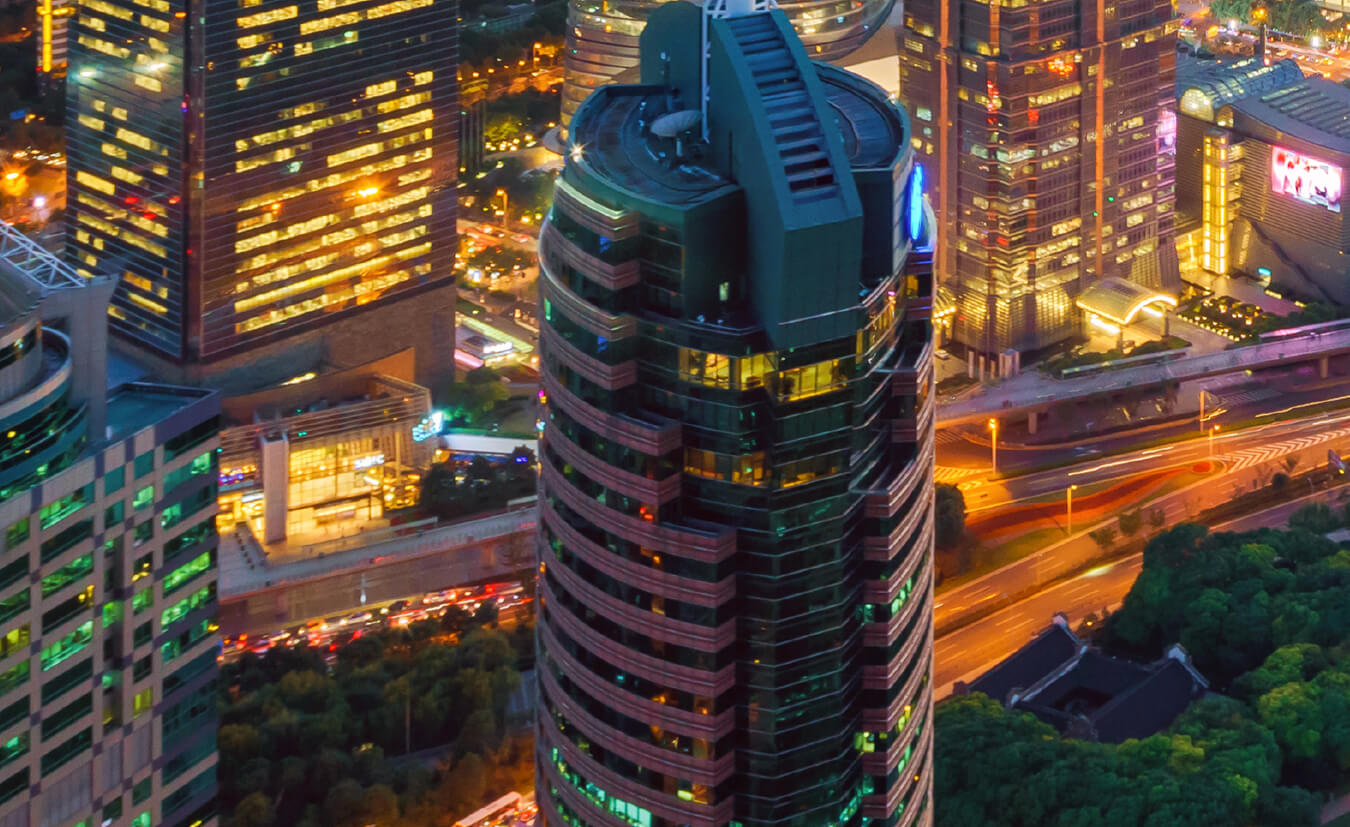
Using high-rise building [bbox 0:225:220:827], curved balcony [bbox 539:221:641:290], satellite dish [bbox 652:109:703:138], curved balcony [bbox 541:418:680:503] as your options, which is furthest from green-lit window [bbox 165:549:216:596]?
satellite dish [bbox 652:109:703:138]

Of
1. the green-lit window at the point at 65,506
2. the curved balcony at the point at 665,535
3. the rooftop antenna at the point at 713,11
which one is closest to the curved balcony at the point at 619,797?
the curved balcony at the point at 665,535

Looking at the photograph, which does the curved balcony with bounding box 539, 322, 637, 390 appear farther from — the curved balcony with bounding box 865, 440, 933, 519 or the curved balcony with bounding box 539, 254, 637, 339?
the curved balcony with bounding box 865, 440, 933, 519

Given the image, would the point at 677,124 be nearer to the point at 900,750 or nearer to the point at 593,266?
the point at 593,266

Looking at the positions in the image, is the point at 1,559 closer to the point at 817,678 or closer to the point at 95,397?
the point at 95,397

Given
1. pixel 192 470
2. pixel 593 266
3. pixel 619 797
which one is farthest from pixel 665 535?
pixel 192 470

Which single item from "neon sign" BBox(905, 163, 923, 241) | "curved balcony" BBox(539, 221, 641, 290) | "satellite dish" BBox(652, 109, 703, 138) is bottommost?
"curved balcony" BBox(539, 221, 641, 290)

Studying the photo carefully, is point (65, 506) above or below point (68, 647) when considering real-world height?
above

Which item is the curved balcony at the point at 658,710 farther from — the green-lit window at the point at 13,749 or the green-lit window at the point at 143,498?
the green-lit window at the point at 13,749
